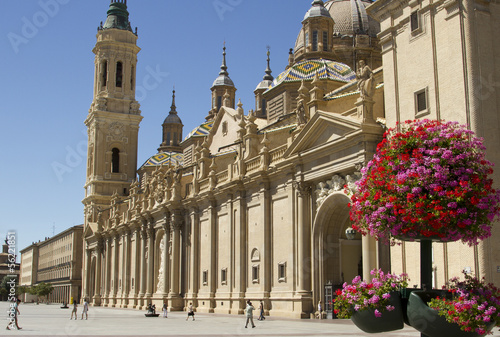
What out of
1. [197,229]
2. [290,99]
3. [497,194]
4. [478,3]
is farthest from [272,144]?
[497,194]

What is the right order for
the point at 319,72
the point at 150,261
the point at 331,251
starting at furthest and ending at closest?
1. the point at 150,261
2. the point at 319,72
3. the point at 331,251

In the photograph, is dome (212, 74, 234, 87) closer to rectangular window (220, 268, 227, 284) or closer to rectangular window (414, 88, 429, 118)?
rectangular window (220, 268, 227, 284)

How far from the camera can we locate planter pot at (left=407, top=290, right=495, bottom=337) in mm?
9000

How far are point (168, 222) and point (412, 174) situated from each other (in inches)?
1521

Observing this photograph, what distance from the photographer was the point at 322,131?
29234 mm

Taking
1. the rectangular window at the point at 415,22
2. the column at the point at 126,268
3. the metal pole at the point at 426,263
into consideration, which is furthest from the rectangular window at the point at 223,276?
the metal pole at the point at 426,263

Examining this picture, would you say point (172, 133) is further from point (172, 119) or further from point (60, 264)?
point (60, 264)

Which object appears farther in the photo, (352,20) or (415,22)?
(352,20)

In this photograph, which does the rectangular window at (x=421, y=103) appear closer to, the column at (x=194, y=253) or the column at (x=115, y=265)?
the column at (x=194, y=253)

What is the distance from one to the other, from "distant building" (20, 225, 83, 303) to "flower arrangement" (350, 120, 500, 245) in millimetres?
85369

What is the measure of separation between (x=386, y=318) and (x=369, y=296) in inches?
16.0

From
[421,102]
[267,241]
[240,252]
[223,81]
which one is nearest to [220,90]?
[223,81]

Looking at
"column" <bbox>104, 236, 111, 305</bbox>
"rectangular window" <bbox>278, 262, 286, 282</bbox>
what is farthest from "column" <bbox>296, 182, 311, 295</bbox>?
"column" <bbox>104, 236, 111, 305</bbox>

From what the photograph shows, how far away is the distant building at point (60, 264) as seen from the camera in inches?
3713
